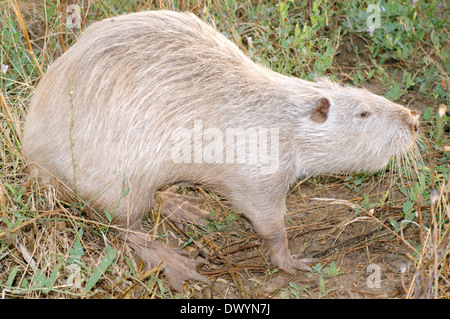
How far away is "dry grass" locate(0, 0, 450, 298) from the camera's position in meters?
2.68

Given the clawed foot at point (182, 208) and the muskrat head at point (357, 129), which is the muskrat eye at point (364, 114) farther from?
the clawed foot at point (182, 208)

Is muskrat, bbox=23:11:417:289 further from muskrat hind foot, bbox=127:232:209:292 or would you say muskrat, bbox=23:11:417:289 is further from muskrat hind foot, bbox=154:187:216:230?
muskrat hind foot, bbox=154:187:216:230

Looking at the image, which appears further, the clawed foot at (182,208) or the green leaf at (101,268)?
the clawed foot at (182,208)

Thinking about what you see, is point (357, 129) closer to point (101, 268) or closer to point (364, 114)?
point (364, 114)

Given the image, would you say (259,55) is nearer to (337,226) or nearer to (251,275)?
(337,226)

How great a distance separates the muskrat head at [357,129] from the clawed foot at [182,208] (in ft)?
2.77

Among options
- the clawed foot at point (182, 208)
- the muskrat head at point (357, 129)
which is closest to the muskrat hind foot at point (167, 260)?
the clawed foot at point (182, 208)

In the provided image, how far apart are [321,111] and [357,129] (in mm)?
218

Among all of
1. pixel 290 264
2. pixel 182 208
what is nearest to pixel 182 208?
pixel 182 208

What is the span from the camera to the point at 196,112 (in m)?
2.75

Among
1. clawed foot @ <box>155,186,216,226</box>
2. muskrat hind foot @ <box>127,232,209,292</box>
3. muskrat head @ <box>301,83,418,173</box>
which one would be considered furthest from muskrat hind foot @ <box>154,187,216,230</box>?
muskrat head @ <box>301,83,418,173</box>

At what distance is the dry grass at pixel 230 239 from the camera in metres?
2.68

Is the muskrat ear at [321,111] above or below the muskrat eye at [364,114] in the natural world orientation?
above

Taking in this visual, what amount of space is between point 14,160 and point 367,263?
210cm
